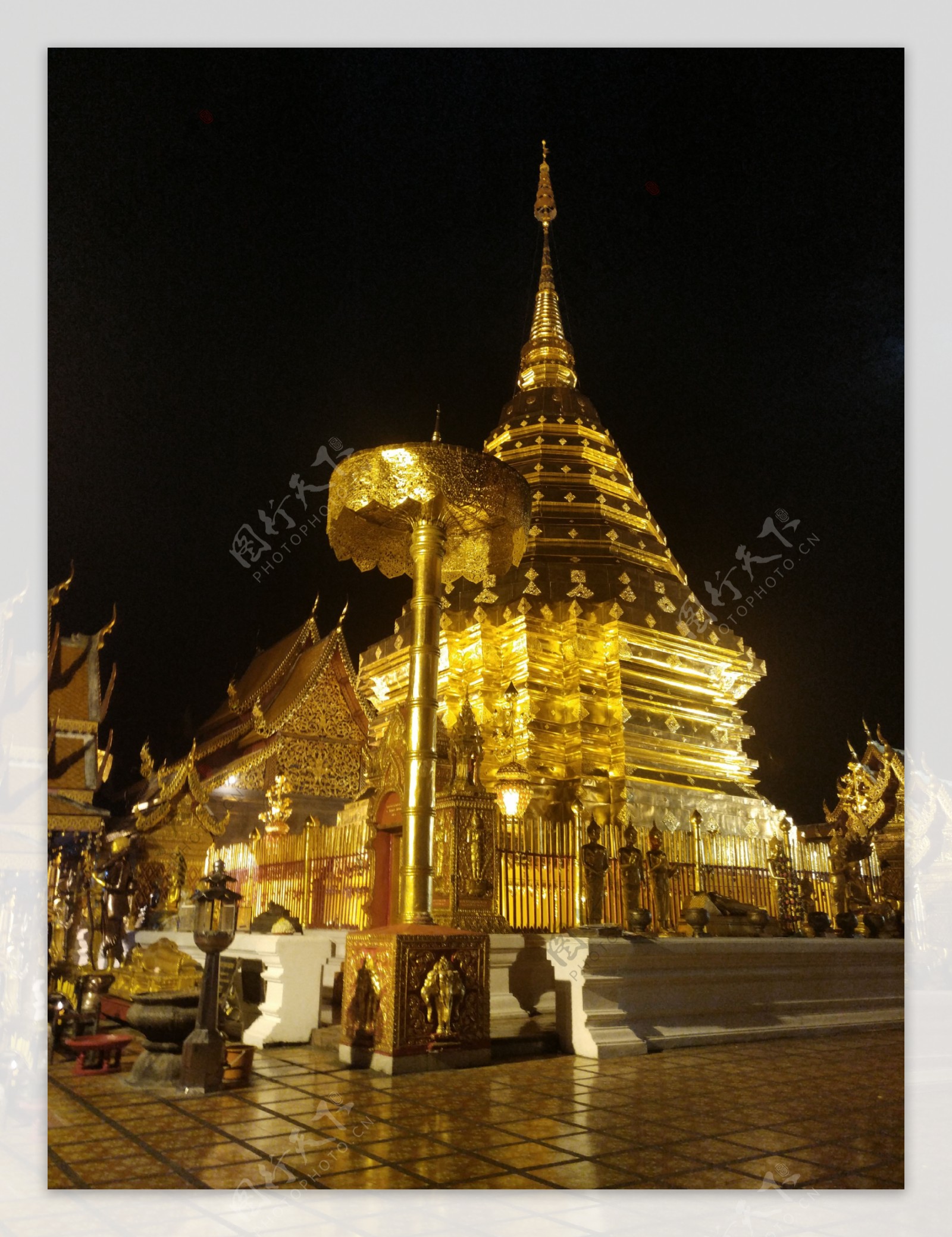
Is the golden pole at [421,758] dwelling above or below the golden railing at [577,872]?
above

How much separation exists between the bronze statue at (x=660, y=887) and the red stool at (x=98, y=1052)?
339cm

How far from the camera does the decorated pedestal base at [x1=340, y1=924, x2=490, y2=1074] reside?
4121mm

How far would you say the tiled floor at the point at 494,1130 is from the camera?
268 centimetres

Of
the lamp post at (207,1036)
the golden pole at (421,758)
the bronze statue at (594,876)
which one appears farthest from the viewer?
the bronze statue at (594,876)

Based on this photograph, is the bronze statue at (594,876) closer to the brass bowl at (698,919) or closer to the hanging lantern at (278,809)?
the brass bowl at (698,919)

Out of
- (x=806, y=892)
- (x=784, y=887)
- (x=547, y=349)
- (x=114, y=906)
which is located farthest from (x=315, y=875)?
(x=547, y=349)

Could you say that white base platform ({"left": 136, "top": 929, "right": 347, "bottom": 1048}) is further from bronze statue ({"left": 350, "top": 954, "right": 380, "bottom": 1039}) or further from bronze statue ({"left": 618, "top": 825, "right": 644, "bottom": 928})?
bronze statue ({"left": 618, "top": 825, "right": 644, "bottom": 928})

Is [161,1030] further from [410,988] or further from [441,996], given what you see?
[441,996]

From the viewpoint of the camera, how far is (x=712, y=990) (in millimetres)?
5324

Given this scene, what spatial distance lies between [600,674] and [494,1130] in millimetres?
6101

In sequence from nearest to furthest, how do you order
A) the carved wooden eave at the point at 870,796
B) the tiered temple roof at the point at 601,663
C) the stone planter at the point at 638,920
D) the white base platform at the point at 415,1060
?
the white base platform at the point at 415,1060 < the stone planter at the point at 638,920 < the tiered temple roof at the point at 601,663 < the carved wooden eave at the point at 870,796

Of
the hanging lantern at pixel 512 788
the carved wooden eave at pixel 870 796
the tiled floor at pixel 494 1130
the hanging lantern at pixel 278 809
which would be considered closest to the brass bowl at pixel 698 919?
the hanging lantern at pixel 512 788

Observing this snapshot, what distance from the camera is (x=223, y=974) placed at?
18.0 feet

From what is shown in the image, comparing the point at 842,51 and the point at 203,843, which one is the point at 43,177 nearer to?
the point at 842,51
